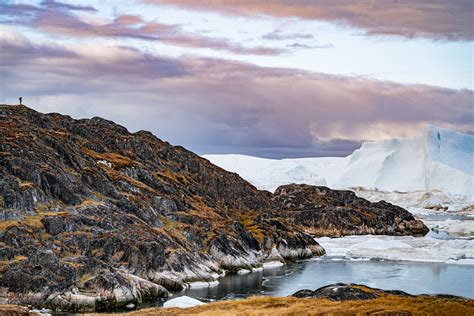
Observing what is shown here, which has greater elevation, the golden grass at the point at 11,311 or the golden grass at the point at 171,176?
the golden grass at the point at 171,176

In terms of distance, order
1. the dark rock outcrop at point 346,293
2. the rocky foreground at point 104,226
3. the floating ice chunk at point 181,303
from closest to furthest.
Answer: the dark rock outcrop at point 346,293
the floating ice chunk at point 181,303
the rocky foreground at point 104,226

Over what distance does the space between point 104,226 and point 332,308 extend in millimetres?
71241

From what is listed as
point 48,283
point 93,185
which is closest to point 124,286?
point 48,283

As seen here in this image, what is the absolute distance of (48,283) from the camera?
8419cm

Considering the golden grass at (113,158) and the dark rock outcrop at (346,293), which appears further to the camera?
the golden grass at (113,158)

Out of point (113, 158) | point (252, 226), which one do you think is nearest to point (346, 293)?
point (252, 226)

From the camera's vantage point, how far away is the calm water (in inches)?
3935

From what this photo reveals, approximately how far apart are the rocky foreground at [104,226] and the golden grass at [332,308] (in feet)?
121

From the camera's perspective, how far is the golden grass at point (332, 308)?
4231cm

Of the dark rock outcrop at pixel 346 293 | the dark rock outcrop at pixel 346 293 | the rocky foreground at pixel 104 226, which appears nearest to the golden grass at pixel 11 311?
the rocky foreground at pixel 104 226

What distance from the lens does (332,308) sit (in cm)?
4503

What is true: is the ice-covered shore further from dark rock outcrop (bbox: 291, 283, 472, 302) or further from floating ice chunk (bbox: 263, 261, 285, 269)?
dark rock outcrop (bbox: 291, 283, 472, 302)

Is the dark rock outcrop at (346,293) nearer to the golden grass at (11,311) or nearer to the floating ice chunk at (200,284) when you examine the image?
the golden grass at (11,311)

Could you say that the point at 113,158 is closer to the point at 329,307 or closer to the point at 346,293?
the point at 346,293
